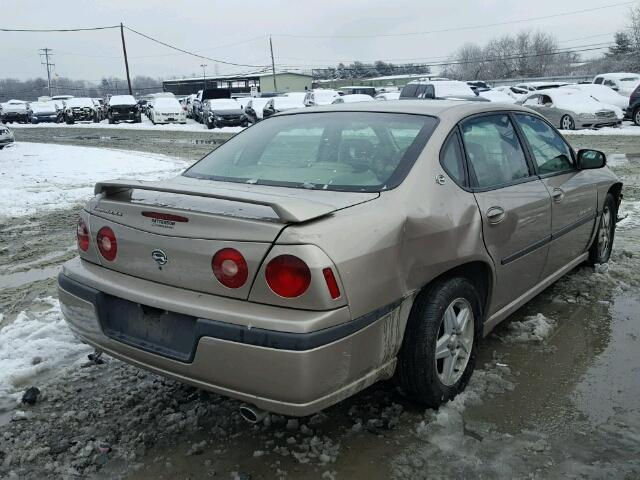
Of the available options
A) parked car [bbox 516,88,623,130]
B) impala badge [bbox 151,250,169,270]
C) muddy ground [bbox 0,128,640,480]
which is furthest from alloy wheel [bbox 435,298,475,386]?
parked car [bbox 516,88,623,130]

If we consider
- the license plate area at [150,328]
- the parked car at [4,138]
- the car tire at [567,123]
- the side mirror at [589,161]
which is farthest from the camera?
the car tire at [567,123]

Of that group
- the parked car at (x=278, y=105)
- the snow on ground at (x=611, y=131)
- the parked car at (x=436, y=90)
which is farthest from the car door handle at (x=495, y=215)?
the parked car at (x=278, y=105)

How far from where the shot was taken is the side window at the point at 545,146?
4023 mm

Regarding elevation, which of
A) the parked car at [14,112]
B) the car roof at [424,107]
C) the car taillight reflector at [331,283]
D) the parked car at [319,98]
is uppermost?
the parked car at [14,112]

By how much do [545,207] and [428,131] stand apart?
110cm

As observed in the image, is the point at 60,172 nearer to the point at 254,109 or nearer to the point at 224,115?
the point at 254,109

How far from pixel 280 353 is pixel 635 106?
2195 centimetres

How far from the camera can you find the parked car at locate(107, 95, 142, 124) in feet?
111

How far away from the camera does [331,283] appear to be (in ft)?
7.62

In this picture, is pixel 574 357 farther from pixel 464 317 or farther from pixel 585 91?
pixel 585 91

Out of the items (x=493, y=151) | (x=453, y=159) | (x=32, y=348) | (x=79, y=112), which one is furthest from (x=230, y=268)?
(x=79, y=112)

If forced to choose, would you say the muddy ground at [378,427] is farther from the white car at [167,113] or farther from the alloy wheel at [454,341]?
the white car at [167,113]

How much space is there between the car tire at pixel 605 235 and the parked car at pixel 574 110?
49.9 ft

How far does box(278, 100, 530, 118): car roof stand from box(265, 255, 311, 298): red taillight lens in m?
1.52
